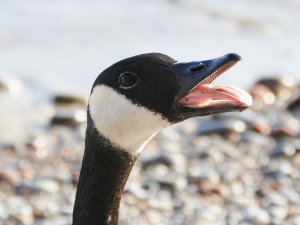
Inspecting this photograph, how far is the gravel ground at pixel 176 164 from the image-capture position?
27.1 ft

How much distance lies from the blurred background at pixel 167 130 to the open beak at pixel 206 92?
3.05 metres

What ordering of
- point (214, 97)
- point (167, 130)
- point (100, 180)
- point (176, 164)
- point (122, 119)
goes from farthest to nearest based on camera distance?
point (167, 130)
point (176, 164)
point (100, 180)
point (122, 119)
point (214, 97)

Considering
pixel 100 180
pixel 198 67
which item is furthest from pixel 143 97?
pixel 100 180

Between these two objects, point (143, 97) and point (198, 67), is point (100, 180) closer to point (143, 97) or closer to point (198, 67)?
point (143, 97)

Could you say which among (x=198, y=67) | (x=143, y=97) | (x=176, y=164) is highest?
(x=198, y=67)

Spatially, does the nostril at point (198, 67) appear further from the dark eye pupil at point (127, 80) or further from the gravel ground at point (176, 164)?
the gravel ground at point (176, 164)

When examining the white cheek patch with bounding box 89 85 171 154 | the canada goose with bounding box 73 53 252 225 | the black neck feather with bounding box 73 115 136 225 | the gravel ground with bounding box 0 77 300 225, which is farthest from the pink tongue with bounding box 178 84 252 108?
the gravel ground with bounding box 0 77 300 225

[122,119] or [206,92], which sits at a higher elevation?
[206,92]

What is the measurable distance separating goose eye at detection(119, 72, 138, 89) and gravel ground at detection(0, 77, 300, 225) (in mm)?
2913

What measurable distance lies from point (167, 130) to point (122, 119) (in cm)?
495

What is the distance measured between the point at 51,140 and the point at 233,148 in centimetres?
183

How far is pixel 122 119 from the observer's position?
5137 millimetres

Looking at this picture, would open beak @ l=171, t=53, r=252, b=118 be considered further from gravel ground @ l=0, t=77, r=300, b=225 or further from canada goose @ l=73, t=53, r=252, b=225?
gravel ground @ l=0, t=77, r=300, b=225

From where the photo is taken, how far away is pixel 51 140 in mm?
9875
